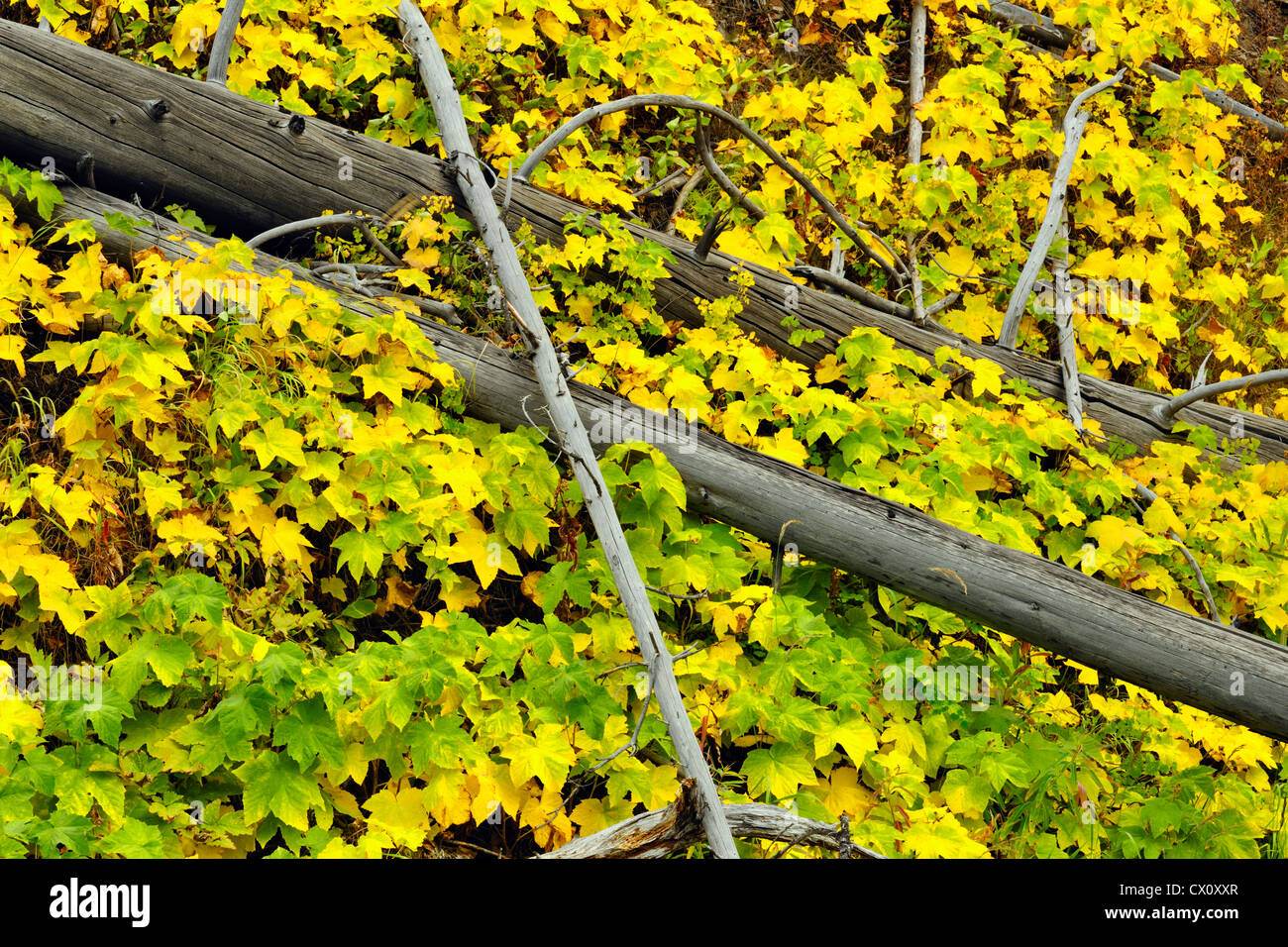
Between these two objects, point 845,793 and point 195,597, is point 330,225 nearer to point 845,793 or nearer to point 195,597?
point 195,597

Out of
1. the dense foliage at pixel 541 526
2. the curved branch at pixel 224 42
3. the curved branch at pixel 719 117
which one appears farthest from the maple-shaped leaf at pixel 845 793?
the curved branch at pixel 224 42

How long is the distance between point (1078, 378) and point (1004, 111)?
88.3 inches

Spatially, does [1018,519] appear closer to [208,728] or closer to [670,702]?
[670,702]

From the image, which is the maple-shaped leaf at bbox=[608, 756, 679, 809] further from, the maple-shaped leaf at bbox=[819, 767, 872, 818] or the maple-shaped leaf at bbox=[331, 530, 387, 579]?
the maple-shaped leaf at bbox=[331, 530, 387, 579]

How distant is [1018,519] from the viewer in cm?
433

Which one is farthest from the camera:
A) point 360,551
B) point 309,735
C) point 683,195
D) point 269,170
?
point 683,195

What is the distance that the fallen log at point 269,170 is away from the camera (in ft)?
12.9

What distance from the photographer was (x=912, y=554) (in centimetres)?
352

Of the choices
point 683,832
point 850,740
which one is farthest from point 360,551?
point 850,740

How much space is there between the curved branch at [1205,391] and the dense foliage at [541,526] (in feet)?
0.50

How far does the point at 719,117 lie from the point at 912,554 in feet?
8.71

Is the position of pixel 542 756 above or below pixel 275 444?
below

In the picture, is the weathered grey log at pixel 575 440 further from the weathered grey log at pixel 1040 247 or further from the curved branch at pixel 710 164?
the weathered grey log at pixel 1040 247
